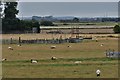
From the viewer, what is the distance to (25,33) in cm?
10100

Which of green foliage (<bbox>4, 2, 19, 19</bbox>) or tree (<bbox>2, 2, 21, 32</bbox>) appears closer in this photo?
tree (<bbox>2, 2, 21, 32</bbox>)

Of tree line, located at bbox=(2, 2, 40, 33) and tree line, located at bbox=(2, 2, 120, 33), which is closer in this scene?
tree line, located at bbox=(2, 2, 120, 33)

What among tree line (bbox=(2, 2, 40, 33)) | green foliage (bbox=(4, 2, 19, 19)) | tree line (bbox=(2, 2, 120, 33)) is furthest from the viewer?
green foliage (bbox=(4, 2, 19, 19))

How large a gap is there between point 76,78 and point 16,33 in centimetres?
7727

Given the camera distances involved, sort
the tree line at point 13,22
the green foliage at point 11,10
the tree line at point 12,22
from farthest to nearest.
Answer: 1. the green foliage at point 11,10
2. the tree line at point 12,22
3. the tree line at point 13,22

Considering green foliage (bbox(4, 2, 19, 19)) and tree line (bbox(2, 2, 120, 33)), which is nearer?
tree line (bbox(2, 2, 120, 33))

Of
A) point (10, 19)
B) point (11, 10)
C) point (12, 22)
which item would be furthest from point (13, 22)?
point (11, 10)

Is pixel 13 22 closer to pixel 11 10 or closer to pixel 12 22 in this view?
pixel 12 22

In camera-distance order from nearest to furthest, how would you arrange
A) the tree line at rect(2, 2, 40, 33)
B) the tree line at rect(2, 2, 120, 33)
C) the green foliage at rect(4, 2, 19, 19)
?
the tree line at rect(2, 2, 120, 33) < the tree line at rect(2, 2, 40, 33) < the green foliage at rect(4, 2, 19, 19)

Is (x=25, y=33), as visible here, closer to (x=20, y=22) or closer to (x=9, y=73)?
(x=20, y=22)

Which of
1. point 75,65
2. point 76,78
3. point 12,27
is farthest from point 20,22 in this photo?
point 76,78

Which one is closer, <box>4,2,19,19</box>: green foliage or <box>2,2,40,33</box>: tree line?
<box>2,2,40,33</box>: tree line

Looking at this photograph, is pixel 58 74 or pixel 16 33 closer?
pixel 58 74

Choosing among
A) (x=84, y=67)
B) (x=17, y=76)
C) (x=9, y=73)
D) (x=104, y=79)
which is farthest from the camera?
(x=84, y=67)
